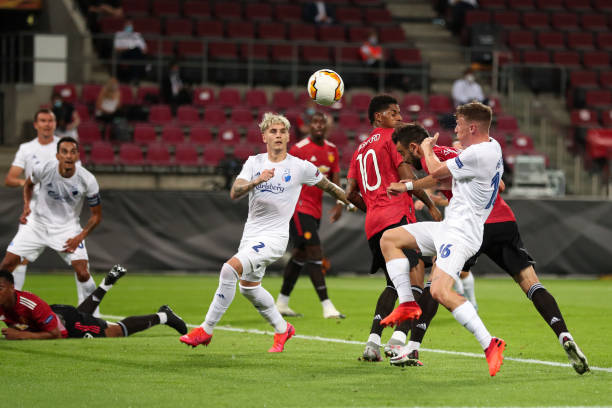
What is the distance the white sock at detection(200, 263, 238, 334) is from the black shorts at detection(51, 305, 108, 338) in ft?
5.29

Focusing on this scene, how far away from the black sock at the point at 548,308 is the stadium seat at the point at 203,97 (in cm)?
1755

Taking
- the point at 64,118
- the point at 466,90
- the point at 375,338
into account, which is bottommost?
the point at 64,118

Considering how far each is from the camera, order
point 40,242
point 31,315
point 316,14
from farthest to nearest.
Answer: point 316,14
point 40,242
point 31,315

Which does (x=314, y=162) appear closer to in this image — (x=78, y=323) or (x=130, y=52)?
(x=78, y=323)

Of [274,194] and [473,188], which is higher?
[473,188]

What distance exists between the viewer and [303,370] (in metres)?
7.64

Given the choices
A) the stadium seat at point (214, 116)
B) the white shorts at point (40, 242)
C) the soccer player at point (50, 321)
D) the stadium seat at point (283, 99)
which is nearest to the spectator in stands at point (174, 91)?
the stadium seat at point (214, 116)

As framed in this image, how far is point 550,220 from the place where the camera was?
19.4m

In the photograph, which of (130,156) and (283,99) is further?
(283,99)

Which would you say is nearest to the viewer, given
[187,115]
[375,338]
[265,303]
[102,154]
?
[375,338]

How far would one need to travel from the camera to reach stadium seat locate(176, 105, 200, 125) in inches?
936

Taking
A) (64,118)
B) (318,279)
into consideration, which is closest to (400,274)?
(318,279)

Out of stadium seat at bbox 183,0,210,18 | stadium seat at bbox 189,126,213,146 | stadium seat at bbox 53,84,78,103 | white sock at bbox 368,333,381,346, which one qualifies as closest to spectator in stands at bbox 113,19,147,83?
stadium seat at bbox 53,84,78,103

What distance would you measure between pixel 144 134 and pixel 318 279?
11.7 metres
